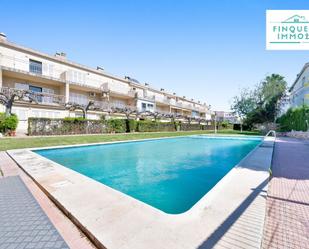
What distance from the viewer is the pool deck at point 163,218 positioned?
223cm

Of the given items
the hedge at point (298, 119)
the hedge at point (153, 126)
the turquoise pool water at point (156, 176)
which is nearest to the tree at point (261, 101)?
the hedge at point (298, 119)

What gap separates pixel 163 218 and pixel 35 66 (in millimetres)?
24160

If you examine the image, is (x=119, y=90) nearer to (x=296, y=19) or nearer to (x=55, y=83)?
(x=55, y=83)

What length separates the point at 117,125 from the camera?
23203 millimetres

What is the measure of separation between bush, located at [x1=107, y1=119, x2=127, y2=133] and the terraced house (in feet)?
15.8

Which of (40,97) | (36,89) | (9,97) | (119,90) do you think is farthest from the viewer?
(119,90)

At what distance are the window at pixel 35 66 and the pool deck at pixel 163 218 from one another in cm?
2091

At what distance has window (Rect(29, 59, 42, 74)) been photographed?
20.5 meters

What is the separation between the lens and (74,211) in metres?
3.00

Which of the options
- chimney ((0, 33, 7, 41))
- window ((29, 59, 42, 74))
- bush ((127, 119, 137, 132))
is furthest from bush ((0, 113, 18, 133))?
bush ((127, 119, 137, 132))

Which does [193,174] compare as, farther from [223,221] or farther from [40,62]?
[40,62]

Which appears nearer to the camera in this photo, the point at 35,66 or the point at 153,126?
the point at 35,66

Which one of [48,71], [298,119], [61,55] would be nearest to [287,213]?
[298,119]

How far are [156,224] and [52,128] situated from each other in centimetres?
1777
